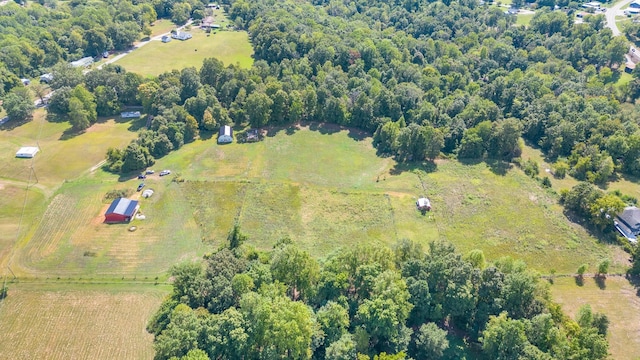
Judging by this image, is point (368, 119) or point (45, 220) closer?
point (45, 220)

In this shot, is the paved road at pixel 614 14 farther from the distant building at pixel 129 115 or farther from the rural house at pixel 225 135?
the distant building at pixel 129 115

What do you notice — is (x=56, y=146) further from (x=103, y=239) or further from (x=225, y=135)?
(x=103, y=239)

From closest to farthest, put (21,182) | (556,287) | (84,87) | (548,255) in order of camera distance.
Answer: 1. (556,287)
2. (548,255)
3. (21,182)
4. (84,87)

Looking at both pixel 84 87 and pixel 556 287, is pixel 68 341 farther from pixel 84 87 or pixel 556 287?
pixel 84 87

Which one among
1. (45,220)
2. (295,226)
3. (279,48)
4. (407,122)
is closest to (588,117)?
(407,122)

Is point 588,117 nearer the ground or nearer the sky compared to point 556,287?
nearer the sky

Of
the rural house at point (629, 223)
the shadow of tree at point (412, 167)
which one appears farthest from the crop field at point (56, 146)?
the rural house at point (629, 223)

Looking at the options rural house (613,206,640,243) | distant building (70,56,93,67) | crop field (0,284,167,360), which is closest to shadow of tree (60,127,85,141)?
distant building (70,56,93,67)
